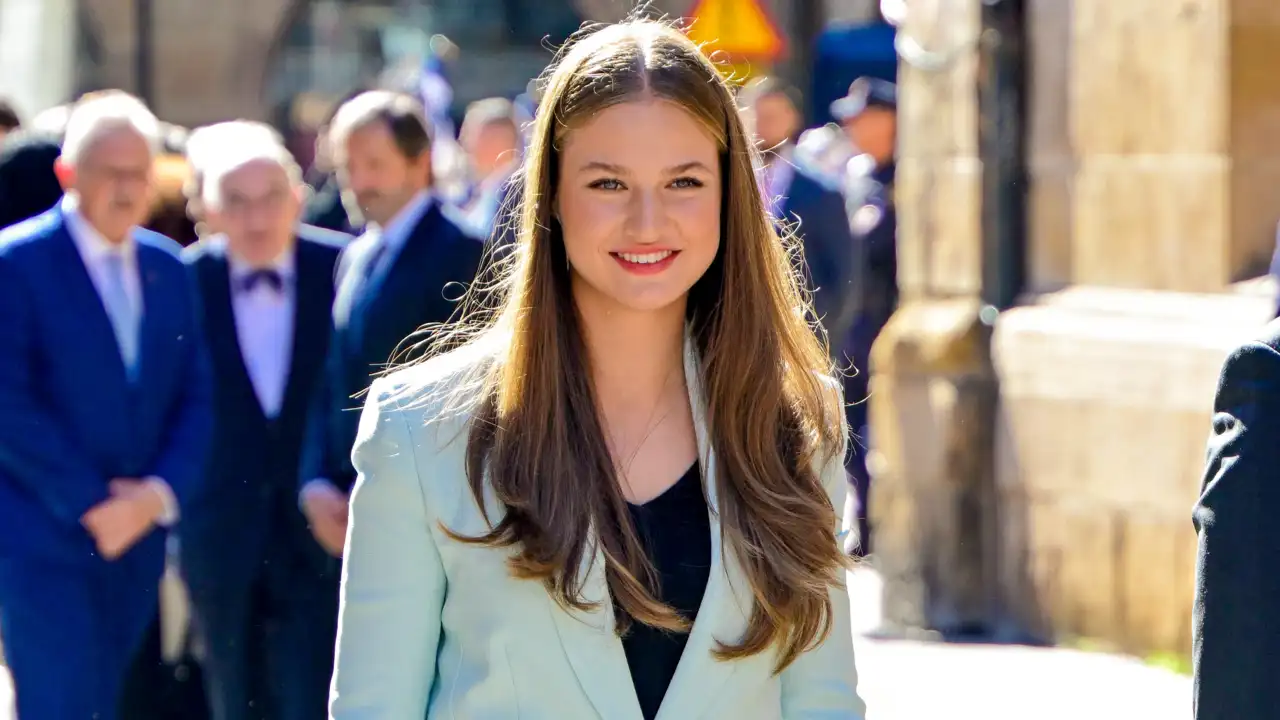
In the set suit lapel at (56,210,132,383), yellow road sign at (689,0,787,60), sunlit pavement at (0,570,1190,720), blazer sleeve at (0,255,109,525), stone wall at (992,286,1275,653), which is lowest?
sunlit pavement at (0,570,1190,720)

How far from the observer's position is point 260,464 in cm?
680

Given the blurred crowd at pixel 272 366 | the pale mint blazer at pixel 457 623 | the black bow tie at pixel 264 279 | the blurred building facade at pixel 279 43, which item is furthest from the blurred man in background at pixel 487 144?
the blurred building facade at pixel 279 43

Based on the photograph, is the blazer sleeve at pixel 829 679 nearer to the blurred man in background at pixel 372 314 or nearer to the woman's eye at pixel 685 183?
the woman's eye at pixel 685 183

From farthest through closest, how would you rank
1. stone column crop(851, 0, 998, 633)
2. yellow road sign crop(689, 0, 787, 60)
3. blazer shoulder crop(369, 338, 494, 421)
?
yellow road sign crop(689, 0, 787, 60) → stone column crop(851, 0, 998, 633) → blazer shoulder crop(369, 338, 494, 421)

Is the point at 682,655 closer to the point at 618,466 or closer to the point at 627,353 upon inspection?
the point at 618,466

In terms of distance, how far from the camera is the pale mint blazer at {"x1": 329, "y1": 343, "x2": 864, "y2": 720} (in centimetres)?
302

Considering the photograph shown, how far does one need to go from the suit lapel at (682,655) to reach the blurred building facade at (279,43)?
25500 mm

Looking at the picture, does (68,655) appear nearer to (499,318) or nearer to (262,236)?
(262,236)

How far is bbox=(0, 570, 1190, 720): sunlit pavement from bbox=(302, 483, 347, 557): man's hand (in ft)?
4.50

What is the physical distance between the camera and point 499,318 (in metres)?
3.36

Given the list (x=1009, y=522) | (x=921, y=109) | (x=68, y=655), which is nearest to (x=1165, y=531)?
(x=1009, y=522)

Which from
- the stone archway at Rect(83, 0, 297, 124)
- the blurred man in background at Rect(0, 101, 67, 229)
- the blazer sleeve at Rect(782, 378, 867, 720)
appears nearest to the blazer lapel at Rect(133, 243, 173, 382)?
the blurred man in background at Rect(0, 101, 67, 229)

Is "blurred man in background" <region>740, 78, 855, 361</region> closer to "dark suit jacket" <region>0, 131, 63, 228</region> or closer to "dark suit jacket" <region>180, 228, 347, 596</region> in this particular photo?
"dark suit jacket" <region>0, 131, 63, 228</region>

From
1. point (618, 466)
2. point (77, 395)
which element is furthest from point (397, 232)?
point (618, 466)
